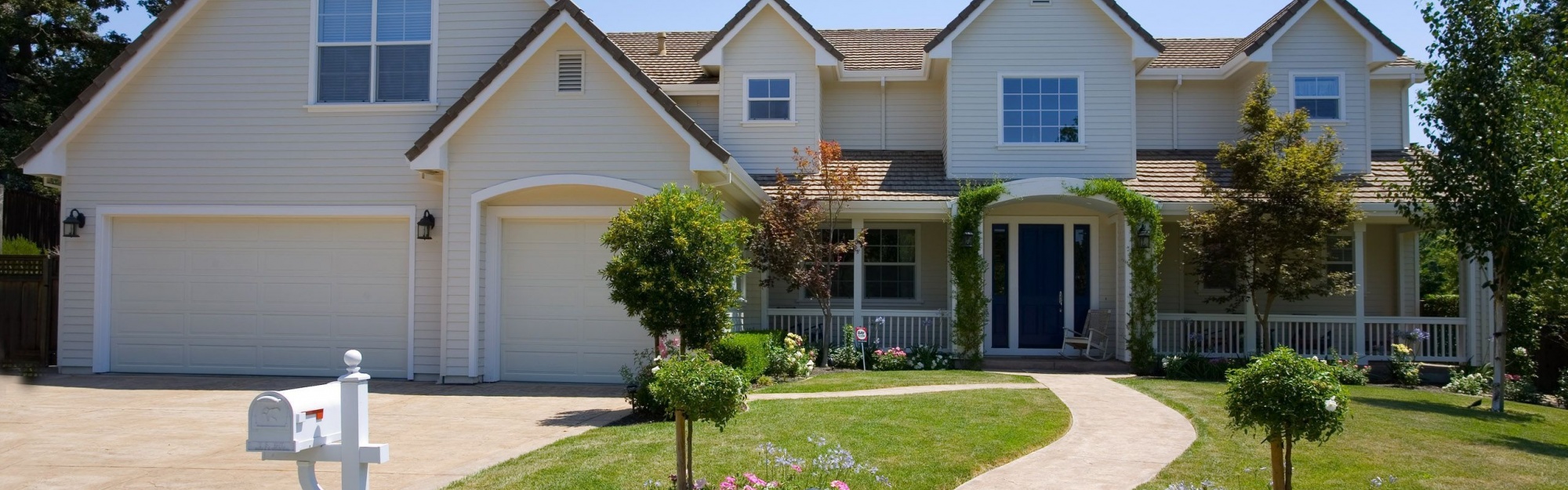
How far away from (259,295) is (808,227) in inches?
309

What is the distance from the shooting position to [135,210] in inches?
571

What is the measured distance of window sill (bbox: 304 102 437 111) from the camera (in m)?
14.3

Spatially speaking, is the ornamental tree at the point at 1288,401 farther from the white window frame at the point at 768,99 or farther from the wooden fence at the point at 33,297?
the wooden fence at the point at 33,297

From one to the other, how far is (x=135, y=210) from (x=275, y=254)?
2085 millimetres

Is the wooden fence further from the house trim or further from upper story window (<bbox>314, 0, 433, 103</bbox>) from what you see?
upper story window (<bbox>314, 0, 433, 103</bbox>)

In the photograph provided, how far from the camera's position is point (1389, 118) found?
60.6ft

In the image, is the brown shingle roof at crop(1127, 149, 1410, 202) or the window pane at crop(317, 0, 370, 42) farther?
the brown shingle roof at crop(1127, 149, 1410, 202)

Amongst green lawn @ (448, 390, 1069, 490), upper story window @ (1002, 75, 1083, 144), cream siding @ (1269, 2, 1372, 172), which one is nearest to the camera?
green lawn @ (448, 390, 1069, 490)

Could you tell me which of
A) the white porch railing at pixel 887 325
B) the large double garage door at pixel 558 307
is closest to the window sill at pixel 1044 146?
the white porch railing at pixel 887 325

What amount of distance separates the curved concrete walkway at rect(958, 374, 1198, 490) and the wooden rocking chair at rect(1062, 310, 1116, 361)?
3.84 metres

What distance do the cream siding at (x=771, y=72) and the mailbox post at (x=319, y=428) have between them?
12.0 meters

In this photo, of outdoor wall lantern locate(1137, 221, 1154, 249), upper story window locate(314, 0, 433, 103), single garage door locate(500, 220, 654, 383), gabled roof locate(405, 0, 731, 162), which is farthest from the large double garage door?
outdoor wall lantern locate(1137, 221, 1154, 249)

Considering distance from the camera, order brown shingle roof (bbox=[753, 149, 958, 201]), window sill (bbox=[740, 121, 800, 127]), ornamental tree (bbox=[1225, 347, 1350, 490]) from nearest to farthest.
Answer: ornamental tree (bbox=[1225, 347, 1350, 490])
brown shingle roof (bbox=[753, 149, 958, 201])
window sill (bbox=[740, 121, 800, 127])

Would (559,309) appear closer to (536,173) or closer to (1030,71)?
(536,173)
